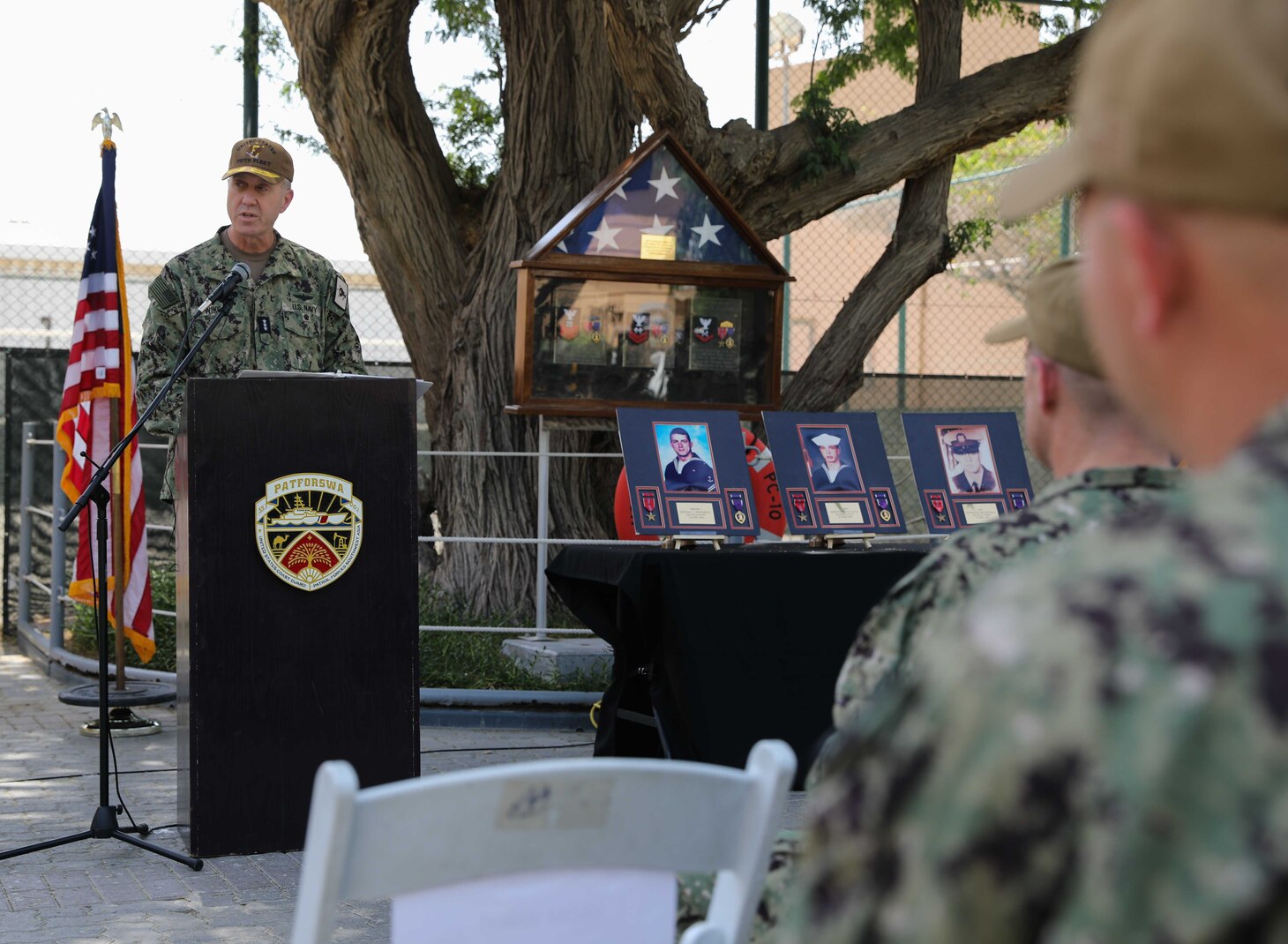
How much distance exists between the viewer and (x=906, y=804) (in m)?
0.62

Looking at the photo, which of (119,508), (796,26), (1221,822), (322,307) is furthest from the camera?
(796,26)

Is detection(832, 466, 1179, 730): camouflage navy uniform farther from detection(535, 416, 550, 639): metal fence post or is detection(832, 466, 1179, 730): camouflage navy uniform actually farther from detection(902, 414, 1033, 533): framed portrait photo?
detection(535, 416, 550, 639): metal fence post

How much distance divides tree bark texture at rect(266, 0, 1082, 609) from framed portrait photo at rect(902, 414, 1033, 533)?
110 inches

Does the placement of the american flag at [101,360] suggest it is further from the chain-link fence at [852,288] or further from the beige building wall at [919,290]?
the beige building wall at [919,290]

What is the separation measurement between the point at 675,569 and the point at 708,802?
11.3 feet

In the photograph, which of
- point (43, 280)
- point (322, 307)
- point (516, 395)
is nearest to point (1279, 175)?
point (322, 307)

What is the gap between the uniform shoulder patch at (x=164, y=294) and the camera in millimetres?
5328

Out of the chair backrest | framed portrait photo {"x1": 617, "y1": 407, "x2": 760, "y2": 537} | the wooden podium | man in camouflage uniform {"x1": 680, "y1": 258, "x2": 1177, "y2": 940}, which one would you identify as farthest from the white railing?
the chair backrest

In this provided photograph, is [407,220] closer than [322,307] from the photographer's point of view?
No

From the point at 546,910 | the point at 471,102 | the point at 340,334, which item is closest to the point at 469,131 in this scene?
the point at 471,102

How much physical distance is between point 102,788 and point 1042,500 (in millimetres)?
3568

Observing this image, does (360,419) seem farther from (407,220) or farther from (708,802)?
(407,220)

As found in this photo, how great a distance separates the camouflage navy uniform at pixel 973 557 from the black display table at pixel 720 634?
275cm

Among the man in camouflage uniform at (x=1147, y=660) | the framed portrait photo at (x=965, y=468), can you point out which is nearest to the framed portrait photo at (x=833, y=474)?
the framed portrait photo at (x=965, y=468)
